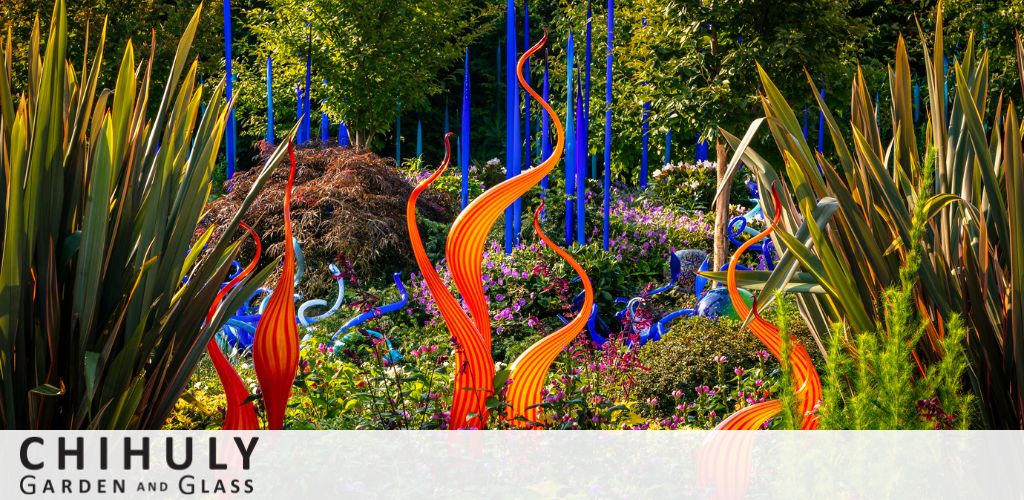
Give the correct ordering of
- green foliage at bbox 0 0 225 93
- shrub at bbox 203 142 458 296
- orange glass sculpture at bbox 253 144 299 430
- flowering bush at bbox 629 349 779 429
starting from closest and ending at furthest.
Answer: orange glass sculpture at bbox 253 144 299 430
flowering bush at bbox 629 349 779 429
shrub at bbox 203 142 458 296
green foliage at bbox 0 0 225 93

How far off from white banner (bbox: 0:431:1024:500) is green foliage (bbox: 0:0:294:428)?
4.1 inches

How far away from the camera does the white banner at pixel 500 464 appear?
73.9 inches

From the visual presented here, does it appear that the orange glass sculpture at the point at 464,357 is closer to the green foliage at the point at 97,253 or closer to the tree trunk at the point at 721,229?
the green foliage at the point at 97,253

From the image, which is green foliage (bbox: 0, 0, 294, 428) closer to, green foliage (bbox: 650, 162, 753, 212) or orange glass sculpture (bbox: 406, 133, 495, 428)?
orange glass sculpture (bbox: 406, 133, 495, 428)

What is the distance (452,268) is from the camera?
9.14 feet

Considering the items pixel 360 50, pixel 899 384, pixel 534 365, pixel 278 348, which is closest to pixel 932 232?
pixel 899 384

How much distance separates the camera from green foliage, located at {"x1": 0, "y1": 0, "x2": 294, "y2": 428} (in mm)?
1797

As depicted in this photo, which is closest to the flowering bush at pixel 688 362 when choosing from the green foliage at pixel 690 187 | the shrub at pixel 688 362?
the shrub at pixel 688 362

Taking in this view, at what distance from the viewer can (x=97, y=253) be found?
5.94ft

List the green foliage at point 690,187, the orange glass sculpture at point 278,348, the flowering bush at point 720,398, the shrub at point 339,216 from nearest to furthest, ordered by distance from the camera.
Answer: the orange glass sculpture at point 278,348
the flowering bush at point 720,398
the shrub at point 339,216
the green foliage at point 690,187

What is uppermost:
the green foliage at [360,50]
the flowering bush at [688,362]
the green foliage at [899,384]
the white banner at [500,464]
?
the green foliage at [360,50]

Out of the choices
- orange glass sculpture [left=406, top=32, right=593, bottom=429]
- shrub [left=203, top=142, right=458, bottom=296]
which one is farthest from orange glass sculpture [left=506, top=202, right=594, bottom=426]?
shrub [left=203, top=142, right=458, bottom=296]

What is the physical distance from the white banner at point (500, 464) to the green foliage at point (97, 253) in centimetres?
10

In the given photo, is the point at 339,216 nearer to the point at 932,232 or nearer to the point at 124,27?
the point at 124,27
